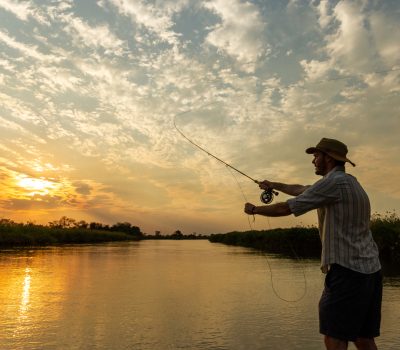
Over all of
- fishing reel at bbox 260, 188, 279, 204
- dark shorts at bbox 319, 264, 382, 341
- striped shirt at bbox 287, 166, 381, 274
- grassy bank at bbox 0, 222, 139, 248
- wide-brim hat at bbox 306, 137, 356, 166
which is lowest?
dark shorts at bbox 319, 264, 382, 341

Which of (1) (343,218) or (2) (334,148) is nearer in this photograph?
(1) (343,218)

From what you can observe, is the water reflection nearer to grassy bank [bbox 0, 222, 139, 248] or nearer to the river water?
the river water

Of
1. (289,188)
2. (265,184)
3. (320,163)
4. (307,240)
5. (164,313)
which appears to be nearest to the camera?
(320,163)

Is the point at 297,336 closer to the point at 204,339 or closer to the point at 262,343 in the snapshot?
the point at 262,343

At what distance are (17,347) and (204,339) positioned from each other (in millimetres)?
1753

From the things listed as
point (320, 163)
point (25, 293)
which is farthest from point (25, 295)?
point (320, 163)

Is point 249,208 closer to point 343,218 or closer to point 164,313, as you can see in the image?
point 343,218

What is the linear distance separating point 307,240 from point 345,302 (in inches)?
886

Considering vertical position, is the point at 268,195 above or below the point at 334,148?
below

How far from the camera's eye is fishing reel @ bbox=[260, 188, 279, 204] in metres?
3.71

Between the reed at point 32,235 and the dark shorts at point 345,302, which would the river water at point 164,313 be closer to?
the dark shorts at point 345,302

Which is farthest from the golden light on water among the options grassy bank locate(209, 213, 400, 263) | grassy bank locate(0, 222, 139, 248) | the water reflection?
grassy bank locate(0, 222, 139, 248)

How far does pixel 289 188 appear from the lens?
3432 mm

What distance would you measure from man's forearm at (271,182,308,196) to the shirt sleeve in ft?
2.08
